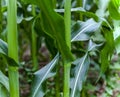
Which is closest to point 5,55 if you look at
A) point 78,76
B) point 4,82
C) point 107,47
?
point 4,82

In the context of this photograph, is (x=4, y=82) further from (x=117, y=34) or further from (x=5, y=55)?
(x=117, y=34)

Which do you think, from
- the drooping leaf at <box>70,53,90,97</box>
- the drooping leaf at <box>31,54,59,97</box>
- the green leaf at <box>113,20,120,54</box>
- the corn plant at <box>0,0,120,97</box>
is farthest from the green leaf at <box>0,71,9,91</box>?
the green leaf at <box>113,20,120,54</box>

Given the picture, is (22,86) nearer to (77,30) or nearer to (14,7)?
(77,30)

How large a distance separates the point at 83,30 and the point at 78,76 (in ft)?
0.56

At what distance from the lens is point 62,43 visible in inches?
35.0

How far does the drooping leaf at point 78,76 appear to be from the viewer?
1.05 m

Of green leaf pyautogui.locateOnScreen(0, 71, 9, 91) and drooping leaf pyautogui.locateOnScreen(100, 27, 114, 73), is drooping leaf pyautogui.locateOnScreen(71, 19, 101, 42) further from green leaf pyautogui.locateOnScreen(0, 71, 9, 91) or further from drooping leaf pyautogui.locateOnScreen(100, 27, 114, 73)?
green leaf pyautogui.locateOnScreen(0, 71, 9, 91)

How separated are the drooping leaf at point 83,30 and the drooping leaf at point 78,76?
88 mm

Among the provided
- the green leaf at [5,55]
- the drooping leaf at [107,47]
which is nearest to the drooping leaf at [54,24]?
the green leaf at [5,55]

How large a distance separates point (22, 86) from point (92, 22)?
3.33 ft

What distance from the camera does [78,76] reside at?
3.55ft

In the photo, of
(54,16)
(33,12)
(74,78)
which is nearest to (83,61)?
(74,78)

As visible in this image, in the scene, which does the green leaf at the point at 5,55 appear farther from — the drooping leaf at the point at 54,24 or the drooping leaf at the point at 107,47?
the drooping leaf at the point at 107,47

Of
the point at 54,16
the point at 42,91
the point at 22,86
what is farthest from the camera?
the point at 22,86
